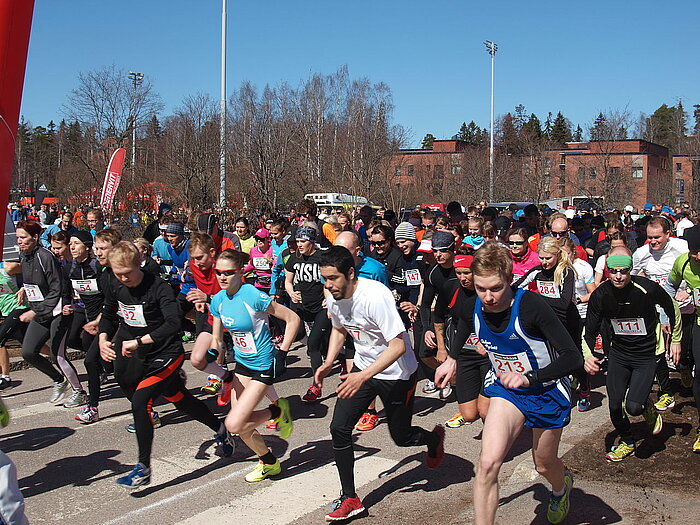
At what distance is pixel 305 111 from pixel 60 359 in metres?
39.7

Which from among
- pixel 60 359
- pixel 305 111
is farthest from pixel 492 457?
pixel 305 111

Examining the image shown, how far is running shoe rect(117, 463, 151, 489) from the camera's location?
5648 mm

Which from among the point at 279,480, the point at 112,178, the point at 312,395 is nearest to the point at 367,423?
the point at 312,395

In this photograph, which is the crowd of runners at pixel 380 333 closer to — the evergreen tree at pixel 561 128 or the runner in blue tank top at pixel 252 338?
the runner in blue tank top at pixel 252 338

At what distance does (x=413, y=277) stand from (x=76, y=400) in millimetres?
4108

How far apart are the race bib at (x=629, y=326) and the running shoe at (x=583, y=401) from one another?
1741 millimetres

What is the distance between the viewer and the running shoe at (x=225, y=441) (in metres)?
6.39

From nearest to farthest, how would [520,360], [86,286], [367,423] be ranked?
[520,360] < [367,423] < [86,286]

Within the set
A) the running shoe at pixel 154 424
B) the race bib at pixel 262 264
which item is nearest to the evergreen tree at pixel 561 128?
the race bib at pixel 262 264

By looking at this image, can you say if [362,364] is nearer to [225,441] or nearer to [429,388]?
[225,441]

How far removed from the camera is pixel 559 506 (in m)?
4.80

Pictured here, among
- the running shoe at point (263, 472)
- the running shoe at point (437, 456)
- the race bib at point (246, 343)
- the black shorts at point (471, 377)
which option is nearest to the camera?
the running shoe at point (437, 456)

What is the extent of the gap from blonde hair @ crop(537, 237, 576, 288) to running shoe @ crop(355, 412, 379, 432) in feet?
7.42

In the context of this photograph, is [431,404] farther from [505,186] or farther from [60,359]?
[505,186]
